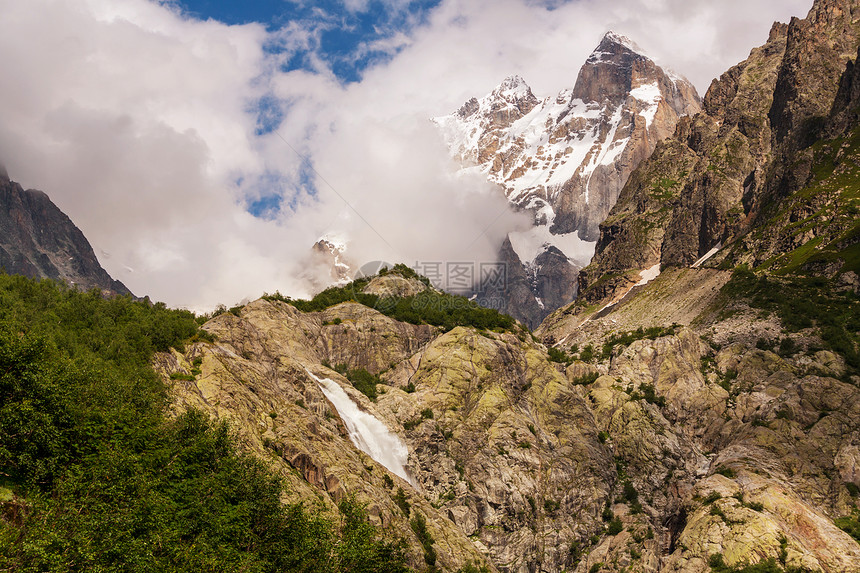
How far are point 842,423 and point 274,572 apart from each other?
105m

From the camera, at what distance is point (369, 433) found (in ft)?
292

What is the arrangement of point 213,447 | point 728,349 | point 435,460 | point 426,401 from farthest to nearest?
point 728,349 < point 426,401 < point 435,460 < point 213,447

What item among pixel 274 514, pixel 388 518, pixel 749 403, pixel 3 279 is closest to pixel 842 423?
pixel 749 403

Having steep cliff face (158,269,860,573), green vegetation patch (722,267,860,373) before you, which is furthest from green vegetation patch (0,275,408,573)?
green vegetation patch (722,267,860,373)

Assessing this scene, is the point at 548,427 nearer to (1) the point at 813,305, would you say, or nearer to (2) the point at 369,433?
(2) the point at 369,433

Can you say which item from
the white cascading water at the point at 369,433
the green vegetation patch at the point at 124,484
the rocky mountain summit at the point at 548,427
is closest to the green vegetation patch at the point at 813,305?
the rocky mountain summit at the point at 548,427

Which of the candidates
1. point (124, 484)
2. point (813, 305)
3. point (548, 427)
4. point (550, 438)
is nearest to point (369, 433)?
point (550, 438)

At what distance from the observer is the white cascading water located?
285ft

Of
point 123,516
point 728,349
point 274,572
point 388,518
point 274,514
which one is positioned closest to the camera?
point 123,516

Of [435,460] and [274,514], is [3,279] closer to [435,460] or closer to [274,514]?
[274,514]

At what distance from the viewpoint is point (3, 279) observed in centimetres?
6962

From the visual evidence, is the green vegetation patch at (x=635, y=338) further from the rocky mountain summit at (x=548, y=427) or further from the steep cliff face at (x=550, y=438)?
the steep cliff face at (x=550, y=438)

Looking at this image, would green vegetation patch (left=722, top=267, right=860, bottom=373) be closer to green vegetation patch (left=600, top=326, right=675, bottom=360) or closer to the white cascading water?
green vegetation patch (left=600, top=326, right=675, bottom=360)

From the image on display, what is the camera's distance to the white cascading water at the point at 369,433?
86.8m
